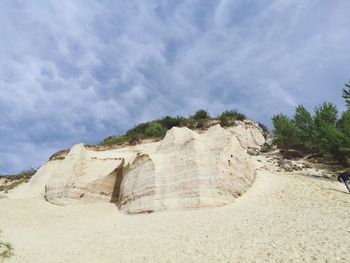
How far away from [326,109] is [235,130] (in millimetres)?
9751

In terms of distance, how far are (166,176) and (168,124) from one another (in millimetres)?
26778

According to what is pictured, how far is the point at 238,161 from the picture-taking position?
18.0 metres

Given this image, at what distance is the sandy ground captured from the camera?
10.7m

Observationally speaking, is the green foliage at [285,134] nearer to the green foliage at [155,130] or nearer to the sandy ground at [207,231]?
the green foliage at [155,130]

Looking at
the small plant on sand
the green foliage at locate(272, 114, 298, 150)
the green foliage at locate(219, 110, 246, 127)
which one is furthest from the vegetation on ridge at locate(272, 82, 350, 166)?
the small plant on sand

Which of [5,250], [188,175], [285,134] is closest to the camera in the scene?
[5,250]

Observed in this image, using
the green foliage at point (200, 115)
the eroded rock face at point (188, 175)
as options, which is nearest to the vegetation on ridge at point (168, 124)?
the green foliage at point (200, 115)

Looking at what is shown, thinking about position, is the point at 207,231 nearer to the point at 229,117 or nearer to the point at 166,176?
the point at 166,176

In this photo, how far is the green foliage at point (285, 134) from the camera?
3112 cm

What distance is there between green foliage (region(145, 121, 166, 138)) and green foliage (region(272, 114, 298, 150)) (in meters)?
10.6

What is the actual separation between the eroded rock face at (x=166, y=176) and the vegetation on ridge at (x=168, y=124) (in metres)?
14.7

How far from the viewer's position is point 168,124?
4341cm

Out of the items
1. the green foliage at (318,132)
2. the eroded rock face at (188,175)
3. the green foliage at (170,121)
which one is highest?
the green foliage at (170,121)

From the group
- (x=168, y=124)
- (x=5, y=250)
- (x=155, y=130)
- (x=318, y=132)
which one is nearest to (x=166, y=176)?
(x=5, y=250)
